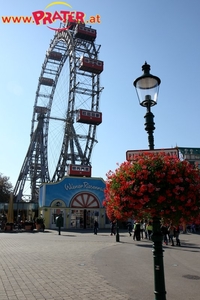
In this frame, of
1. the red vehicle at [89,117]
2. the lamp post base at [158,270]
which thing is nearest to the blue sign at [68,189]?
the red vehicle at [89,117]

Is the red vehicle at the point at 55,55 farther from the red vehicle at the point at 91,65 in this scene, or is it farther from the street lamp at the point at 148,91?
the street lamp at the point at 148,91

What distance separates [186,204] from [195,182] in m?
0.50

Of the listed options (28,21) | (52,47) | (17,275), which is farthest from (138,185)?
(52,47)

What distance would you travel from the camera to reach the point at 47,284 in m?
7.16

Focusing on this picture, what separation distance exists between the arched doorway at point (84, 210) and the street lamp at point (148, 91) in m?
29.7

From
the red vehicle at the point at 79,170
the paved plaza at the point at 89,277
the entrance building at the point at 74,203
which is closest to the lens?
the paved plaza at the point at 89,277

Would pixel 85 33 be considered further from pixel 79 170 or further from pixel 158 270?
pixel 158 270

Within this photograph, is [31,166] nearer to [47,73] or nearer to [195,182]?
[47,73]

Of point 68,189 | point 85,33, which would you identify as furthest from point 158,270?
point 85,33

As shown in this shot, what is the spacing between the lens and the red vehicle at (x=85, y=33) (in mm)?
44312

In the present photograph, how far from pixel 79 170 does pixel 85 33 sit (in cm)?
2135

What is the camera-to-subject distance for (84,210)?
35031 millimetres

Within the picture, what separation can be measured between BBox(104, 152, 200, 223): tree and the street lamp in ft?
2.35

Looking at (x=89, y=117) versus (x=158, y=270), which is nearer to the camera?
(x=158, y=270)
